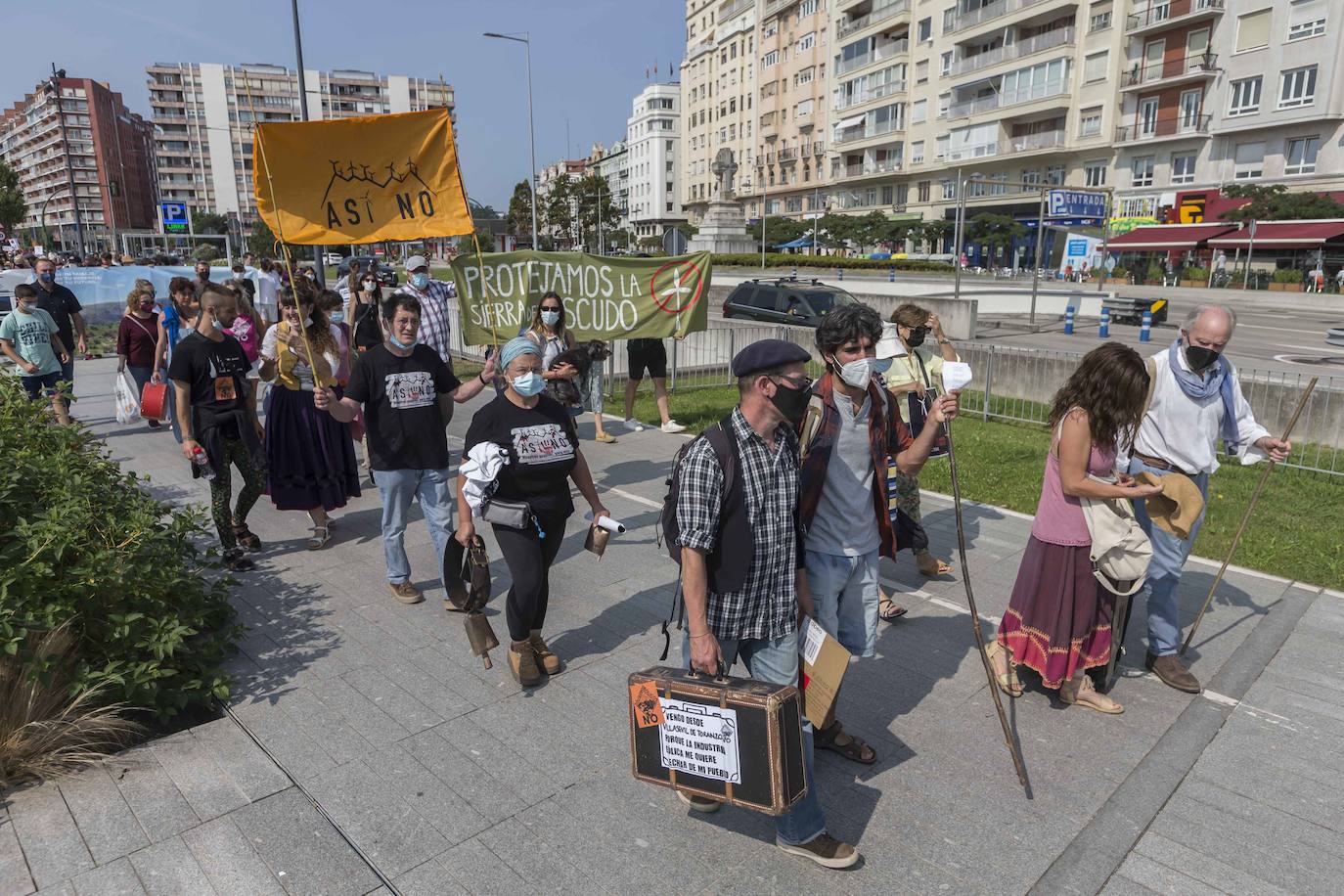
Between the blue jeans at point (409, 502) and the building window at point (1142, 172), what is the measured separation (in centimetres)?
5134

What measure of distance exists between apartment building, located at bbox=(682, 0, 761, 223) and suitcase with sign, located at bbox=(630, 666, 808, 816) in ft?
258

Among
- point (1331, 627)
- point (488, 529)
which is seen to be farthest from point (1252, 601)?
point (488, 529)

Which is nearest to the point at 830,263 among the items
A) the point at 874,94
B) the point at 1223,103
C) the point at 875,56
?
the point at 1223,103

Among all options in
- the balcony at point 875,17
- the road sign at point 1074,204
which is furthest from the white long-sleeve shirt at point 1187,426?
the balcony at point 875,17

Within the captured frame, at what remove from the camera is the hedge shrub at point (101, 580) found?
12.3 feet

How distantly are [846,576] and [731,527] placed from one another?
0.83 m

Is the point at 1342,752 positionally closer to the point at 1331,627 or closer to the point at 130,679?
the point at 1331,627

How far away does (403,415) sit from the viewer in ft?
17.4

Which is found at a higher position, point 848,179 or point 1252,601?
point 848,179

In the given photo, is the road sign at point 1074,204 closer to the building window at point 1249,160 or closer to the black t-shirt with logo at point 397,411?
the building window at point 1249,160

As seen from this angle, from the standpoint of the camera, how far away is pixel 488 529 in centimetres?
696

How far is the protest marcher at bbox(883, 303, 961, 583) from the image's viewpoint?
5.36m

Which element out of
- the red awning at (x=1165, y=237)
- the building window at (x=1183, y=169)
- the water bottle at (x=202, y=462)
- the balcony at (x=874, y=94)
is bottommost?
the water bottle at (x=202, y=462)

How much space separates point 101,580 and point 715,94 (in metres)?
96.2
